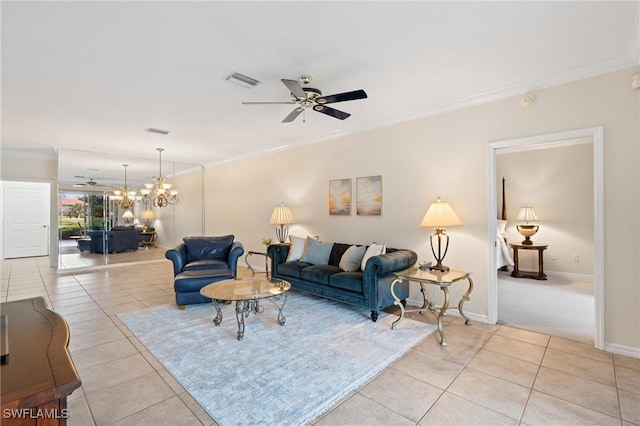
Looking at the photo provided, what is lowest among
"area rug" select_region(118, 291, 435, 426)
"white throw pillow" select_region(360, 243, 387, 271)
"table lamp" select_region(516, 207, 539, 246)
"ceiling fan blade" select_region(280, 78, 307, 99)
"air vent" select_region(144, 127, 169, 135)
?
"area rug" select_region(118, 291, 435, 426)

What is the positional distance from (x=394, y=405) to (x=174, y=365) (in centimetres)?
185

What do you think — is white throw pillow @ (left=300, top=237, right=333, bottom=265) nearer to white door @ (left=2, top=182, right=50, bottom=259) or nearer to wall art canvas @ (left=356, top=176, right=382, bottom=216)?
wall art canvas @ (left=356, top=176, right=382, bottom=216)

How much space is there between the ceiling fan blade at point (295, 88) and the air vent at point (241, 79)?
2.32 ft

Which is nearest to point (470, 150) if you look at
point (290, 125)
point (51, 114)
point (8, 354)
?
point (290, 125)

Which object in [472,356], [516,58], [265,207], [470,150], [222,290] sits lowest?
[472,356]

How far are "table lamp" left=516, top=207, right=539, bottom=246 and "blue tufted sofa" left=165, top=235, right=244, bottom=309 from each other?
18.4 feet

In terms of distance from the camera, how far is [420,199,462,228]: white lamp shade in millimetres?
3533

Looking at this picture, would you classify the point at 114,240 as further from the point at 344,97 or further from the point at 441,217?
the point at 441,217

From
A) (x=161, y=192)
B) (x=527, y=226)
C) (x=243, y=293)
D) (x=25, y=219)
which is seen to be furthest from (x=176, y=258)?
(x=25, y=219)

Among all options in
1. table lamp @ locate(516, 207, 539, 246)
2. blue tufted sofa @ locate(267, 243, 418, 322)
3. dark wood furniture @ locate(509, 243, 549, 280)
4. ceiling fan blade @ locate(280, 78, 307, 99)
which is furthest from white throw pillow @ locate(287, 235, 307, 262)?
table lamp @ locate(516, 207, 539, 246)

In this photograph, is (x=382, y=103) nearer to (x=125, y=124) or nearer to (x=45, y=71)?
(x=45, y=71)

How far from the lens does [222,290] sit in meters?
3.45

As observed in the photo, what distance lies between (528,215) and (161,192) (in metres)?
8.56

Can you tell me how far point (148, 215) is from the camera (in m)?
8.52
